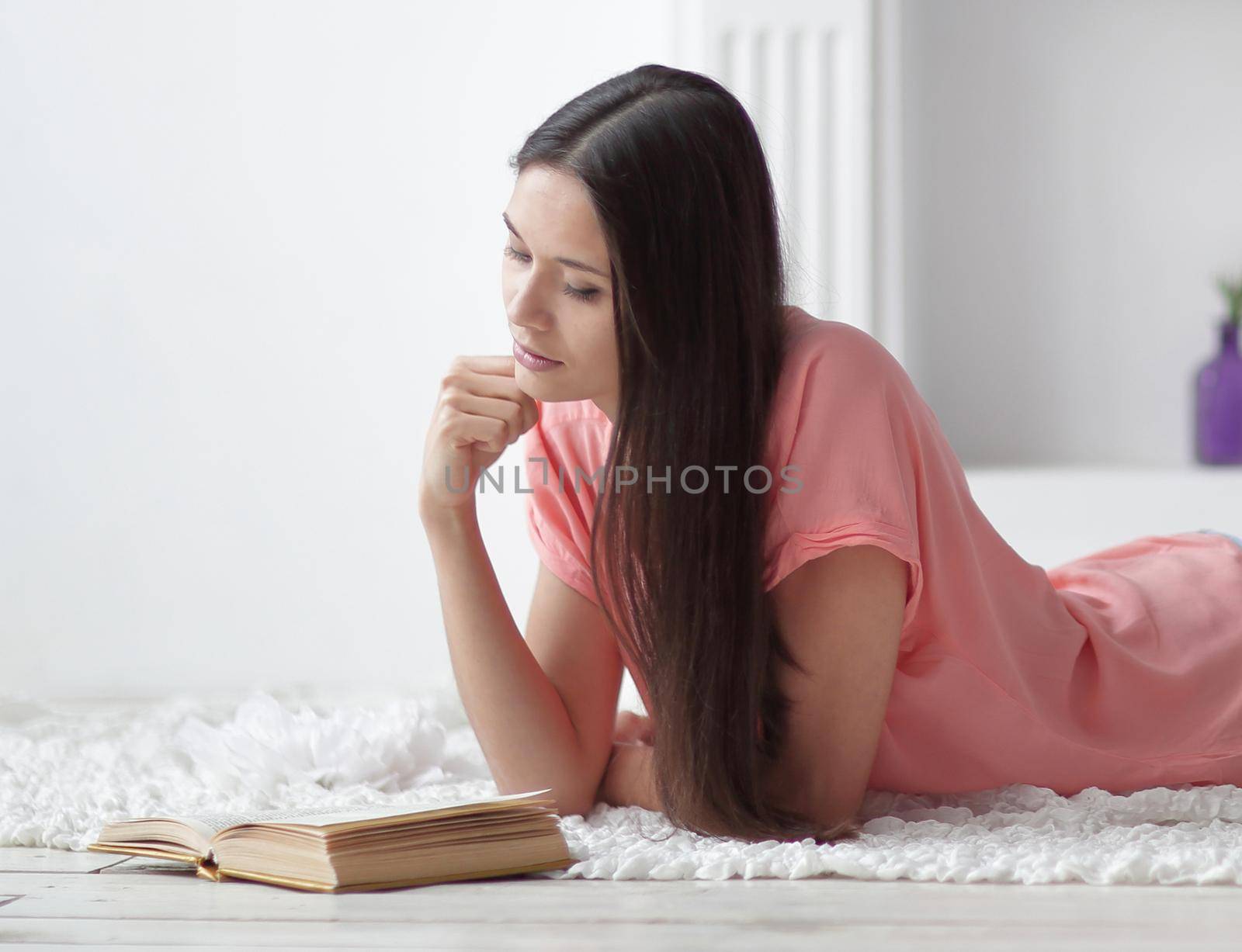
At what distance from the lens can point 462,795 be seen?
1.39 meters

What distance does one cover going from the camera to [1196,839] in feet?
3.69

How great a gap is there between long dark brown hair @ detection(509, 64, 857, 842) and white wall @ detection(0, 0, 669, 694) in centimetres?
146

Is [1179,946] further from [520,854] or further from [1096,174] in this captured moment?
[1096,174]

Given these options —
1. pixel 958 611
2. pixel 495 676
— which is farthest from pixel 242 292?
pixel 958 611

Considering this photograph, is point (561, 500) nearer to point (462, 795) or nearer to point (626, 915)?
point (462, 795)

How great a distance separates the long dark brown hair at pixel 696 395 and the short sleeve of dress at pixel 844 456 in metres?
0.02

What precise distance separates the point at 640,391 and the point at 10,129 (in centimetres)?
199

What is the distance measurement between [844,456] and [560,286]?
28 centimetres

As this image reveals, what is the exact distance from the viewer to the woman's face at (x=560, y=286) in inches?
43.3

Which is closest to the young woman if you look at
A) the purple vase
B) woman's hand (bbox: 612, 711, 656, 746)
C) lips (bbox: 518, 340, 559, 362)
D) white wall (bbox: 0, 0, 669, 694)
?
lips (bbox: 518, 340, 559, 362)

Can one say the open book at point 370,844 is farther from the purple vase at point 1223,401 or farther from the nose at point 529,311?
the purple vase at point 1223,401

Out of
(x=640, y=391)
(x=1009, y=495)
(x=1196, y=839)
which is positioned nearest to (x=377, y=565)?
(x=1009, y=495)

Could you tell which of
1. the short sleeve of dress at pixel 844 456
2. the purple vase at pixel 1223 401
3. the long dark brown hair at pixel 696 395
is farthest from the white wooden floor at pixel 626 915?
the purple vase at pixel 1223 401

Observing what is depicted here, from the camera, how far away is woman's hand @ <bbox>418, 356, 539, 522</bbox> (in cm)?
124
